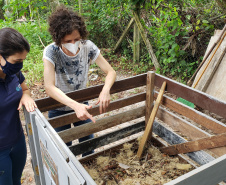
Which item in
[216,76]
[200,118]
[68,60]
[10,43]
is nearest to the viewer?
[10,43]

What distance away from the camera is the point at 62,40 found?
194 cm

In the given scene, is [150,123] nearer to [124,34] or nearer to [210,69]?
[210,69]

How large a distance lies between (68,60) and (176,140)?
166cm

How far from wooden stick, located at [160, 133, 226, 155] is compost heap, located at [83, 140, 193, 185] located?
13 centimetres

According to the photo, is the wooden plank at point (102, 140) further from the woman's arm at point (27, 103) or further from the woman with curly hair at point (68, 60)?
the woman's arm at point (27, 103)

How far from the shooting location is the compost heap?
241 cm

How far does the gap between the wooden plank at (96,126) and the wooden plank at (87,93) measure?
320 millimetres

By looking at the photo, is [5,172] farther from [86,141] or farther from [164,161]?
[164,161]

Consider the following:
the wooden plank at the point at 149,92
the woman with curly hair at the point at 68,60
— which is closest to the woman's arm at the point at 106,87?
the woman with curly hair at the point at 68,60

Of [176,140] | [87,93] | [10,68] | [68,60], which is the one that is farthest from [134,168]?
[10,68]

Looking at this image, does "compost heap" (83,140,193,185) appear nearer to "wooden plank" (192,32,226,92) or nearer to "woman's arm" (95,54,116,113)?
"woman's arm" (95,54,116,113)

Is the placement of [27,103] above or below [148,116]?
above

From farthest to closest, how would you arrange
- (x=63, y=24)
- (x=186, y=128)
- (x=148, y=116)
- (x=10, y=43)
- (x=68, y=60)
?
(x=148, y=116), (x=186, y=128), (x=68, y=60), (x=63, y=24), (x=10, y=43)

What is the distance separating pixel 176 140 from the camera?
104 inches
